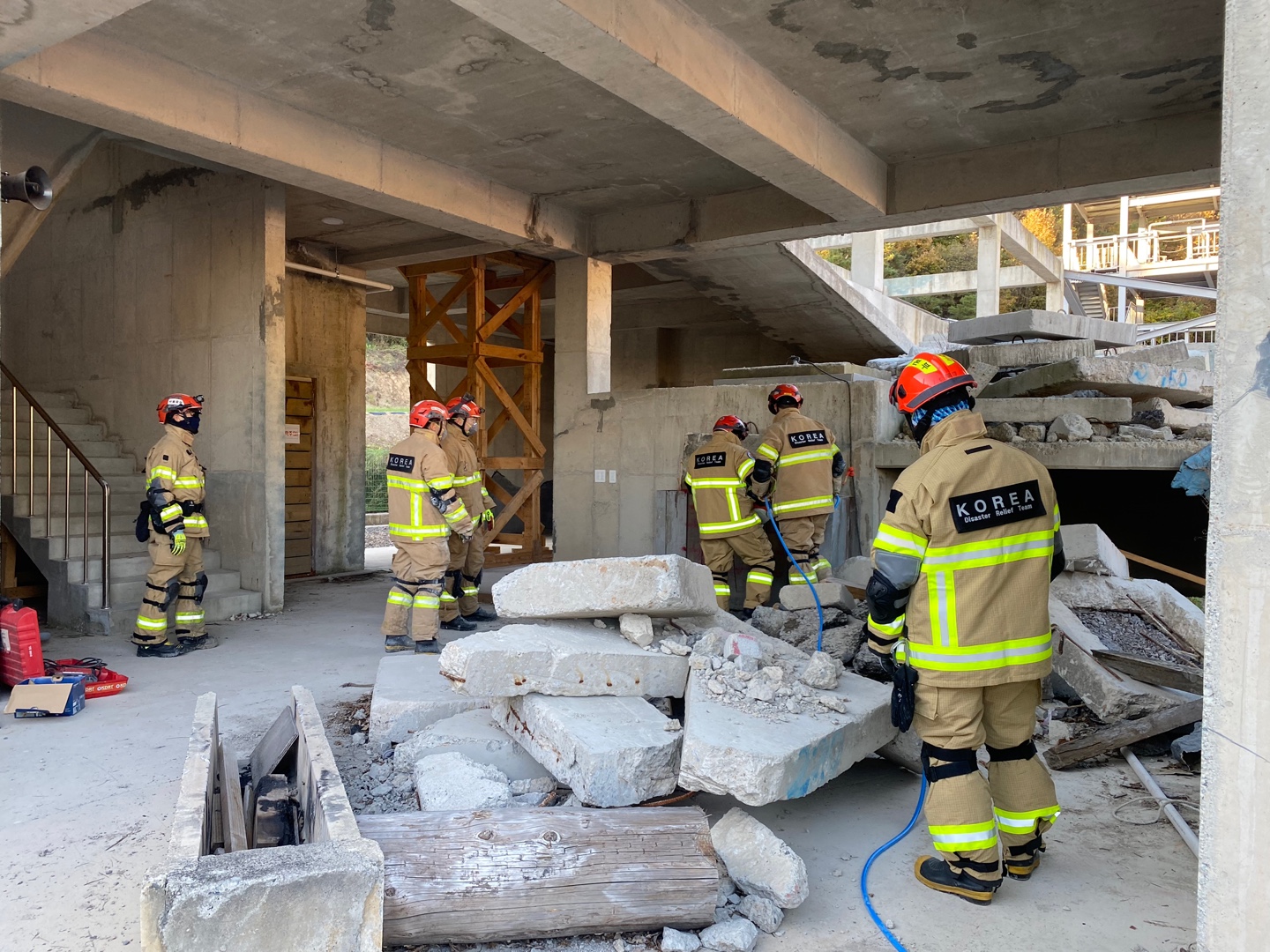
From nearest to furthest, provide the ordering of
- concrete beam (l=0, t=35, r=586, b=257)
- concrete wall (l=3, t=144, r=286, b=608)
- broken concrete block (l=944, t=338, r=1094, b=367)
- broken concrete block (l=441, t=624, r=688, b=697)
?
broken concrete block (l=441, t=624, r=688, b=697)
concrete beam (l=0, t=35, r=586, b=257)
concrete wall (l=3, t=144, r=286, b=608)
broken concrete block (l=944, t=338, r=1094, b=367)

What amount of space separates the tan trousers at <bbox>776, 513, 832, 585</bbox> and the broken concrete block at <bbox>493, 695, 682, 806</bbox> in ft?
12.0

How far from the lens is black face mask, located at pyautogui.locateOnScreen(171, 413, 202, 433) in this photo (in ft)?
24.1

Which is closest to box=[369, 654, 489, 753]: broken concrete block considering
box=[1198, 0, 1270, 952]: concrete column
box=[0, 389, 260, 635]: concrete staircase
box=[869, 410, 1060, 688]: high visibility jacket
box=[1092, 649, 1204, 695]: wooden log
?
box=[869, 410, 1060, 688]: high visibility jacket

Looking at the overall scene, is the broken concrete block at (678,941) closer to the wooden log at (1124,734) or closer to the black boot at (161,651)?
the wooden log at (1124,734)

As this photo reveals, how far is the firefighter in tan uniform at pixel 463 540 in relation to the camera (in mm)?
8164

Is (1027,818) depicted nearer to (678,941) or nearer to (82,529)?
(678,941)

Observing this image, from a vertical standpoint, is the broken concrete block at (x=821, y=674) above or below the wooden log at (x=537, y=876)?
above

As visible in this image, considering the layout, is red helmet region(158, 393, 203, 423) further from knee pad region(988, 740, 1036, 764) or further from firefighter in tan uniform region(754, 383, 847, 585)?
knee pad region(988, 740, 1036, 764)

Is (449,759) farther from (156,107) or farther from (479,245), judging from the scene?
(479,245)

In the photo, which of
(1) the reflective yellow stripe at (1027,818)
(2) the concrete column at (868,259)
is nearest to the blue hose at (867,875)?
(1) the reflective yellow stripe at (1027,818)

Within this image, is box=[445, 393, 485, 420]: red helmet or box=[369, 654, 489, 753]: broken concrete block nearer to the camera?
box=[369, 654, 489, 753]: broken concrete block

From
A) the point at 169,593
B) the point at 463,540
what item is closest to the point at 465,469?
the point at 463,540

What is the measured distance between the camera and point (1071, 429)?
8.12 metres

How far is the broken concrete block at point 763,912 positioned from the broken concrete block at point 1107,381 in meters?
6.76
